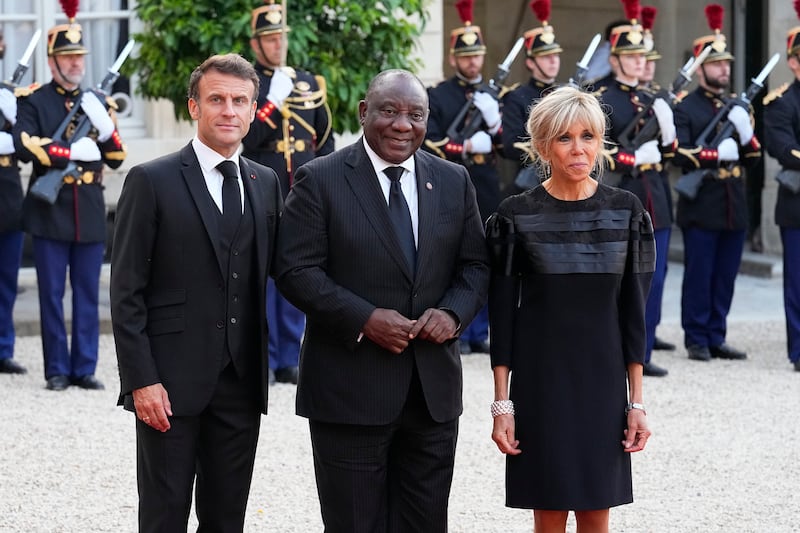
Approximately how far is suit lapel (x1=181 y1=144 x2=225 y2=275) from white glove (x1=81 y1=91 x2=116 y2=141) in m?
4.14

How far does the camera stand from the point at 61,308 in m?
8.11

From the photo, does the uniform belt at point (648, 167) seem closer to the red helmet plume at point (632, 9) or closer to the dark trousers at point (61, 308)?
the red helmet plume at point (632, 9)

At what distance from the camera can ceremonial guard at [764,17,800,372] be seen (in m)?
8.91

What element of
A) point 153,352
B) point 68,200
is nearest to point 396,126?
point 153,352

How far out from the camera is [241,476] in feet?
13.3

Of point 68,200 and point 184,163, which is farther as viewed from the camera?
point 68,200

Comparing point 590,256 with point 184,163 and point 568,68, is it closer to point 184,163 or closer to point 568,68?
point 184,163

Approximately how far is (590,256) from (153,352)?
1208mm

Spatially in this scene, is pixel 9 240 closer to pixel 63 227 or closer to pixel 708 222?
pixel 63 227

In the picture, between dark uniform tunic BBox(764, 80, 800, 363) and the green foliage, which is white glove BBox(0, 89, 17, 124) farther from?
dark uniform tunic BBox(764, 80, 800, 363)

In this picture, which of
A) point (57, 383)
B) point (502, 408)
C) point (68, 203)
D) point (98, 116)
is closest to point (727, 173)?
point (98, 116)

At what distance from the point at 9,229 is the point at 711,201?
432 centimetres

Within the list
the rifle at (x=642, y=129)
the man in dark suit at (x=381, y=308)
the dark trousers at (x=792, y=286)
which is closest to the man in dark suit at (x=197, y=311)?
the man in dark suit at (x=381, y=308)

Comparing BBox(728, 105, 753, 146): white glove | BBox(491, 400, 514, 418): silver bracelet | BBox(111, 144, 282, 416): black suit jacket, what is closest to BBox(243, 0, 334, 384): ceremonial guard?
BBox(728, 105, 753, 146): white glove
